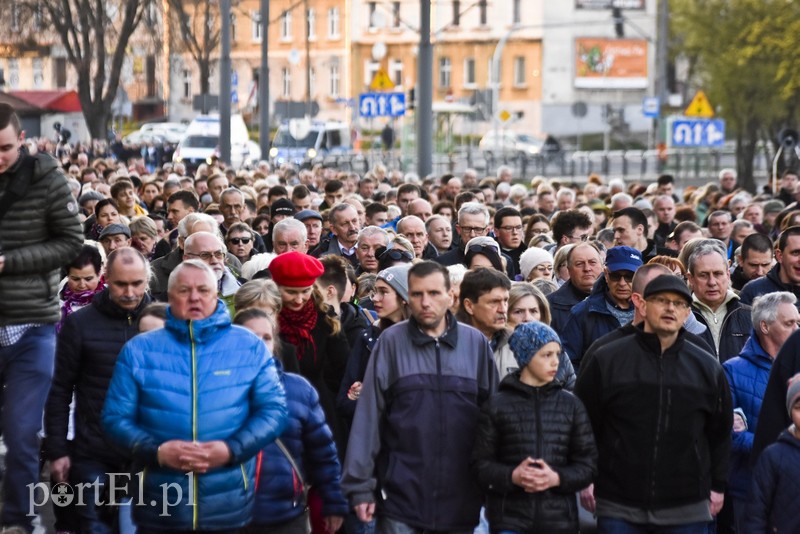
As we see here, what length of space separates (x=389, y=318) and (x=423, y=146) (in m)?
18.7

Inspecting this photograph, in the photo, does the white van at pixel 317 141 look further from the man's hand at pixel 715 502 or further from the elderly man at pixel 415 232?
the man's hand at pixel 715 502

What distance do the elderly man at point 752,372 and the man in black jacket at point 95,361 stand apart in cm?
302

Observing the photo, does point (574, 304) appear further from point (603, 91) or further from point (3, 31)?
point (603, 91)

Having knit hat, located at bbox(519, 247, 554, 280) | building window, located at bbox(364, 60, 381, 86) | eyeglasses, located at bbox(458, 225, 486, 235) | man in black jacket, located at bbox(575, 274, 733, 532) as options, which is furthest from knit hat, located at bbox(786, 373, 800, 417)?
building window, located at bbox(364, 60, 381, 86)

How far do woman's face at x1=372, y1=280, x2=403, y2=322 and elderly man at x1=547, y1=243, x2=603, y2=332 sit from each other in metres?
1.94

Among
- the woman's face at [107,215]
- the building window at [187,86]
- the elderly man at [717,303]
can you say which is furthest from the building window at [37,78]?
the elderly man at [717,303]

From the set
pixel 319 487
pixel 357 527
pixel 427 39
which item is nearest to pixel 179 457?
pixel 319 487

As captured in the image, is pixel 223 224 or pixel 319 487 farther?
pixel 223 224

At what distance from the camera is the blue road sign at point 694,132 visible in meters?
33.9

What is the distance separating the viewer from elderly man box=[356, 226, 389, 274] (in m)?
13.3

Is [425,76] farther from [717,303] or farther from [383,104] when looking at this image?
[717,303]

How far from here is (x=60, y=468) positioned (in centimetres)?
839

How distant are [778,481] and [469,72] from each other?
290ft

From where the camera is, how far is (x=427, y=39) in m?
27.1
